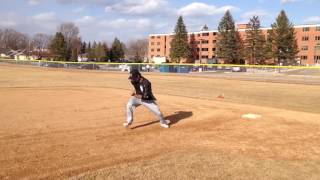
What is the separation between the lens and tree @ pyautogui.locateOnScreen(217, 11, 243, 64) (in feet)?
275

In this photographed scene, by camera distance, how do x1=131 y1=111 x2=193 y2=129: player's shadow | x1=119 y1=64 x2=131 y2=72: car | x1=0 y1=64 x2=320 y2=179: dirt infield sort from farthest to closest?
x1=119 y1=64 x2=131 y2=72: car, x1=131 y1=111 x2=193 y2=129: player's shadow, x1=0 y1=64 x2=320 y2=179: dirt infield

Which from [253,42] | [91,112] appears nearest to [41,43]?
[253,42]

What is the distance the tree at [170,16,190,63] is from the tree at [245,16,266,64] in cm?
1564

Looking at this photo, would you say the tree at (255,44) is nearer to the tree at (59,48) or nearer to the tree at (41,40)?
the tree at (59,48)

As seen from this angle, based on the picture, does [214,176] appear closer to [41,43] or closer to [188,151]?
[188,151]

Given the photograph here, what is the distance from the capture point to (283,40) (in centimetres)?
7594

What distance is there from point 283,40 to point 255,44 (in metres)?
5.98

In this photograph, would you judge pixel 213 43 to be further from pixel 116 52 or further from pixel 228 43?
pixel 228 43

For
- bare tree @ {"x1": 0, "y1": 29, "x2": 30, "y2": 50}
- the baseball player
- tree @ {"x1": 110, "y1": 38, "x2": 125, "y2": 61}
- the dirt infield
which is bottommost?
the dirt infield

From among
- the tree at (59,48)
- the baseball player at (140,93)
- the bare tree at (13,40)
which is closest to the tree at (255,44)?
the tree at (59,48)

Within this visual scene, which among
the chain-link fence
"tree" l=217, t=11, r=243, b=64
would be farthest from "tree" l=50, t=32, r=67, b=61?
"tree" l=217, t=11, r=243, b=64

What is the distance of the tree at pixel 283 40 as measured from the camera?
7600 centimetres

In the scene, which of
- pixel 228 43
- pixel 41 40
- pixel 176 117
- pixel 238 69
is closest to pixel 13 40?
pixel 41 40

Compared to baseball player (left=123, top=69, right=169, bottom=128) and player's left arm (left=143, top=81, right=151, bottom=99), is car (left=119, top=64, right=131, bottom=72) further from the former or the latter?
player's left arm (left=143, top=81, right=151, bottom=99)
